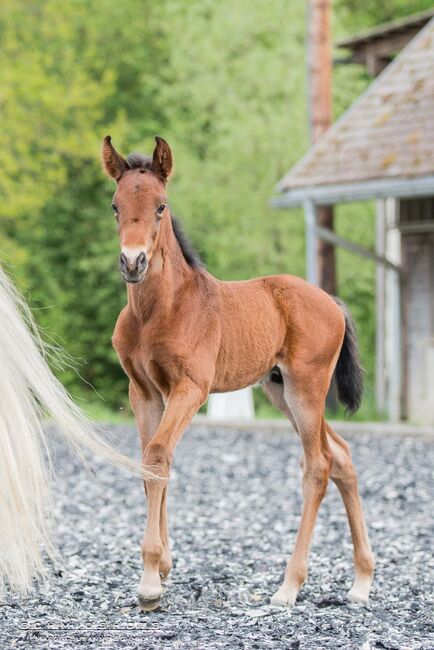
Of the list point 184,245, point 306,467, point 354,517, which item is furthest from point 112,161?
point 354,517

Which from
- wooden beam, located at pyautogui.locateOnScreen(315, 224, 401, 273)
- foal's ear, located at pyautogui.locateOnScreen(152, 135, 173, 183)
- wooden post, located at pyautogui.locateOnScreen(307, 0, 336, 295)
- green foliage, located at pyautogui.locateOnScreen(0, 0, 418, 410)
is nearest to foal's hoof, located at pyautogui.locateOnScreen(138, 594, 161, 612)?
foal's ear, located at pyautogui.locateOnScreen(152, 135, 173, 183)

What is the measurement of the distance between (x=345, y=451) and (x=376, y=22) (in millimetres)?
Result: 28576

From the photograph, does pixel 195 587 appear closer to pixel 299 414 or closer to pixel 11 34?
pixel 299 414

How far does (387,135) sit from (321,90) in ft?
10.2

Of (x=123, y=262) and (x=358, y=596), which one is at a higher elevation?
(x=123, y=262)

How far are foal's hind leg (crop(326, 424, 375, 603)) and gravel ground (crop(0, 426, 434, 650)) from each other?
0.12m

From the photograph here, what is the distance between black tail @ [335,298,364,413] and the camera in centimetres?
605

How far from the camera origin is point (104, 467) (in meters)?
11.8

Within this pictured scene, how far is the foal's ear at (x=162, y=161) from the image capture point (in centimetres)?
498

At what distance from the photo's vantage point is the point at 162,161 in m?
5.02

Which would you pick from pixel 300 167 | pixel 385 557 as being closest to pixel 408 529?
pixel 385 557

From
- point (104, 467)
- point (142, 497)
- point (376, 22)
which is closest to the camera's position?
point (142, 497)

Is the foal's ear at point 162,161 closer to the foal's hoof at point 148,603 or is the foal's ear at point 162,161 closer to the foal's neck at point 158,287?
the foal's neck at point 158,287

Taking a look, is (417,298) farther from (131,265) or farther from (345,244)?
(131,265)
